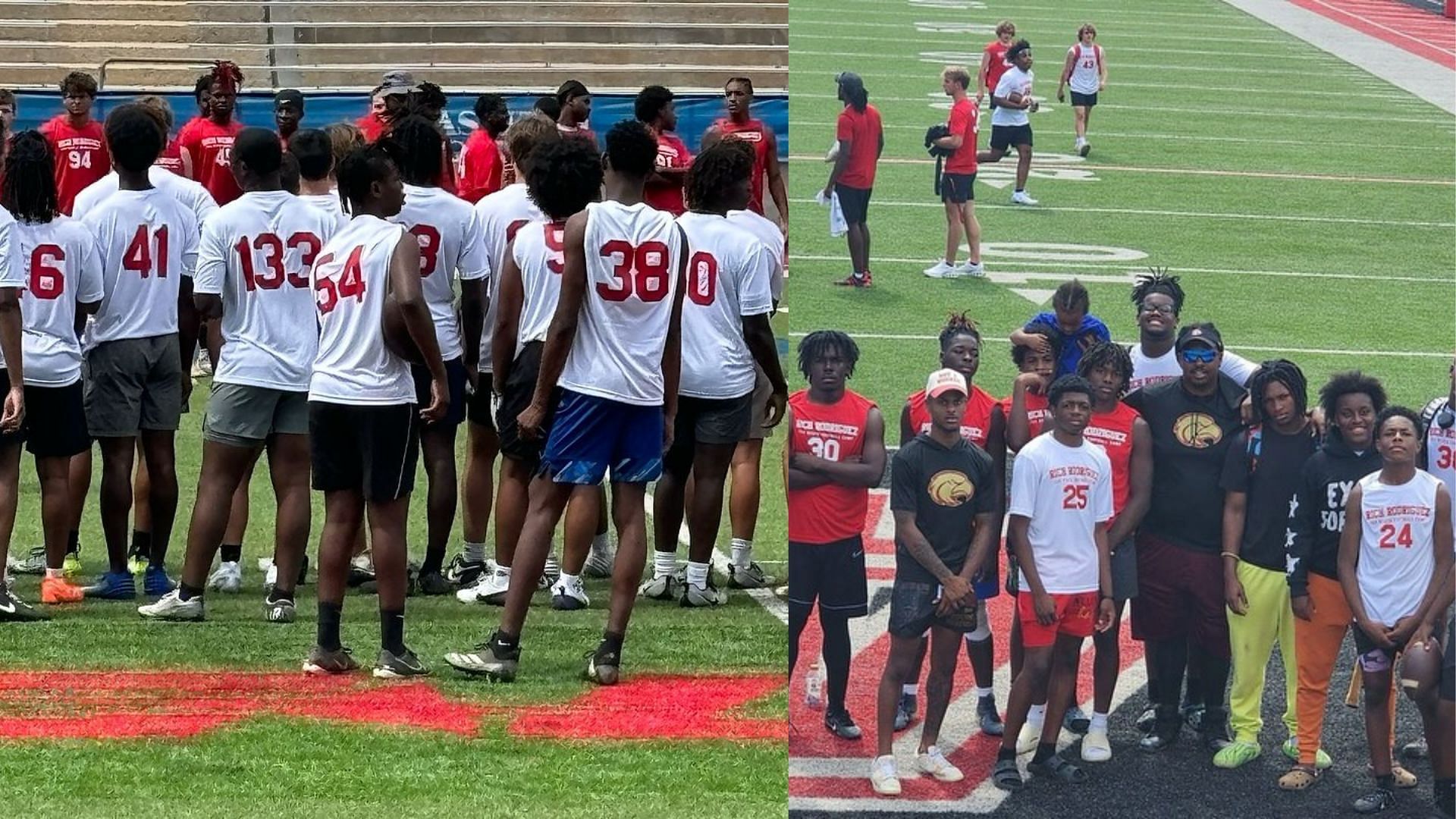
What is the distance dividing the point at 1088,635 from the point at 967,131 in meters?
0.85

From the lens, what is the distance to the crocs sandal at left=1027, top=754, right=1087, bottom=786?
3098 mm

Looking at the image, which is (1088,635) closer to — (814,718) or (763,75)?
(814,718)

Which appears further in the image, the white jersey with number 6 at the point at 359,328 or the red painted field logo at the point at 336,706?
the white jersey with number 6 at the point at 359,328

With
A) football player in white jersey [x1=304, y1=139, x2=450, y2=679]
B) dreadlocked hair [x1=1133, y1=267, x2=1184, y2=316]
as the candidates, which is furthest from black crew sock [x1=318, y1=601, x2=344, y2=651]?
dreadlocked hair [x1=1133, y1=267, x2=1184, y2=316]

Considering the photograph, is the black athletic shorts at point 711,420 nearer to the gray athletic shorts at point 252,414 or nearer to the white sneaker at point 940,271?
the gray athletic shorts at point 252,414

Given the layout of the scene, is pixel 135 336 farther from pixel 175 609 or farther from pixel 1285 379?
pixel 1285 379

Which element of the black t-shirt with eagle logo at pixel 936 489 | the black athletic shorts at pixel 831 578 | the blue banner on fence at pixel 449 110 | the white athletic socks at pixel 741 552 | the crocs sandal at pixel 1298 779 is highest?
the blue banner on fence at pixel 449 110

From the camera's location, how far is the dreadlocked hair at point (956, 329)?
2.96 m

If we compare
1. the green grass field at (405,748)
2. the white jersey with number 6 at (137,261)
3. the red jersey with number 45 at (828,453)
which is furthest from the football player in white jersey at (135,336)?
the red jersey with number 45 at (828,453)

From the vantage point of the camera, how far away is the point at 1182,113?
3.23 m

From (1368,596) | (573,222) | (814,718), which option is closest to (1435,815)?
(1368,596)

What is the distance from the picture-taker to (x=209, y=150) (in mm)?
10289

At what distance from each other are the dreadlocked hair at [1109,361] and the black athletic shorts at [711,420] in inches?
133

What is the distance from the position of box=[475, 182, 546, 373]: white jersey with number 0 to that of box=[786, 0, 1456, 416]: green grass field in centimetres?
379
